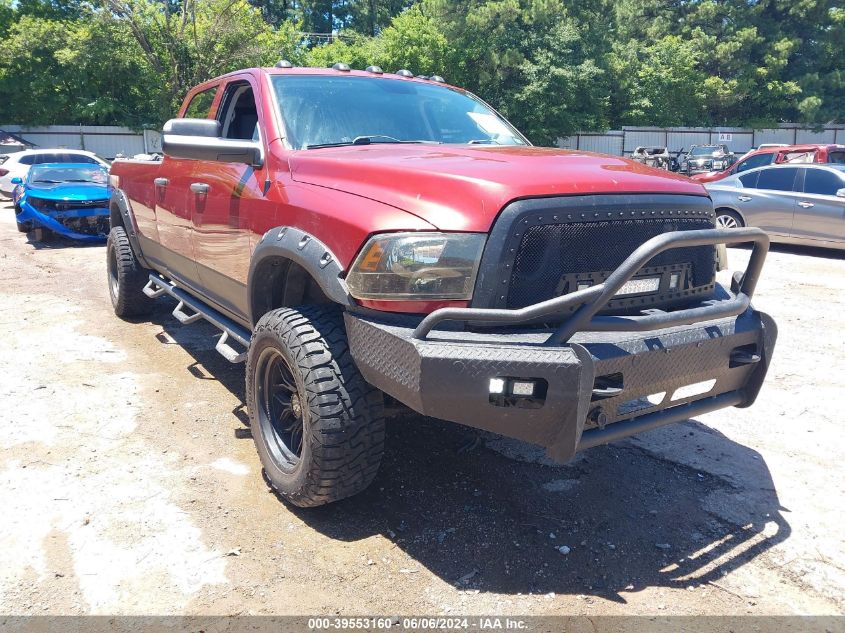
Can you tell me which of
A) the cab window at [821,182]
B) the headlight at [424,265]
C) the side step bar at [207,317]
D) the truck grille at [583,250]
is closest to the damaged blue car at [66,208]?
the side step bar at [207,317]

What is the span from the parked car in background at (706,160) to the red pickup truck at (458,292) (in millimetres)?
21607

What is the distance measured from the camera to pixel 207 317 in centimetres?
464

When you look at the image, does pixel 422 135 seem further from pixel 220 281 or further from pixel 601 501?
pixel 601 501

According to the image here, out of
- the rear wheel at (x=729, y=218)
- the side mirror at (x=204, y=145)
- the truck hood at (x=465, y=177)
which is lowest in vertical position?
the rear wheel at (x=729, y=218)

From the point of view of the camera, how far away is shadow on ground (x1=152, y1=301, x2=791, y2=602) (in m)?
2.88

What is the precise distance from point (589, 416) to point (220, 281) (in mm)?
2532

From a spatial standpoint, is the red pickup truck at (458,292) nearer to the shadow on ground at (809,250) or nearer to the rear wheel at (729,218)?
the shadow on ground at (809,250)

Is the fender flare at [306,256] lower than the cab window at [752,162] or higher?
lower

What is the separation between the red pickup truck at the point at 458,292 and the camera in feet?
8.36

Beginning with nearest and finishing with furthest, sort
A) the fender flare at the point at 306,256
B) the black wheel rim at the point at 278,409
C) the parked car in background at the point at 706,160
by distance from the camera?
1. the fender flare at the point at 306,256
2. the black wheel rim at the point at 278,409
3. the parked car in background at the point at 706,160

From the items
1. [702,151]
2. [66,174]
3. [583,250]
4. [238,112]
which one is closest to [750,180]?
[238,112]

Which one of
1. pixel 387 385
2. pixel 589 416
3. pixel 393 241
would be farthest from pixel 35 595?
pixel 589 416

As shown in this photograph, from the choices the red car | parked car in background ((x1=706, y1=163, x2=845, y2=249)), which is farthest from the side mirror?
the red car

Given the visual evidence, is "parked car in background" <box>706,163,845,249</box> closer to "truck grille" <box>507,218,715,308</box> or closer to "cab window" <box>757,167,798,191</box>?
"cab window" <box>757,167,798,191</box>
